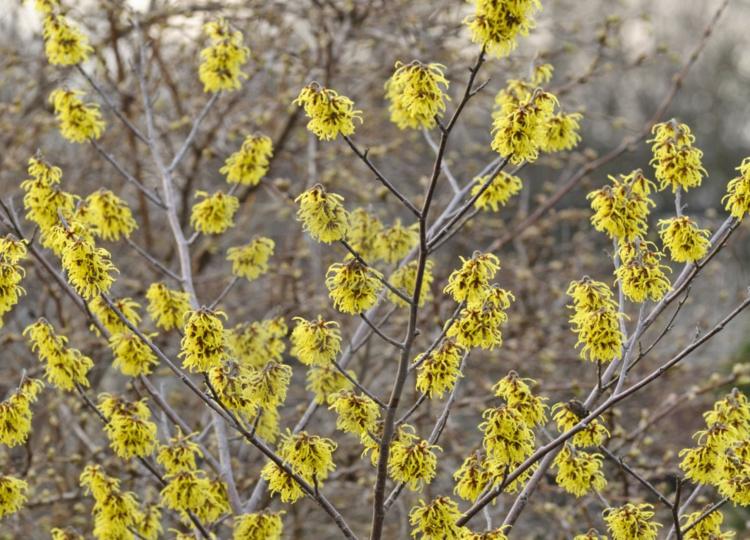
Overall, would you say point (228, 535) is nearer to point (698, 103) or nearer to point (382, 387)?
point (382, 387)

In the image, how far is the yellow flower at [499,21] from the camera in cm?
258

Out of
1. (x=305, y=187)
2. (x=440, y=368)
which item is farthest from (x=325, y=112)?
(x=305, y=187)

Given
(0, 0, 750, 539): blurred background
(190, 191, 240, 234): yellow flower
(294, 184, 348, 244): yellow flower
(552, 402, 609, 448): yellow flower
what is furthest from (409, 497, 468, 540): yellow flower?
(0, 0, 750, 539): blurred background

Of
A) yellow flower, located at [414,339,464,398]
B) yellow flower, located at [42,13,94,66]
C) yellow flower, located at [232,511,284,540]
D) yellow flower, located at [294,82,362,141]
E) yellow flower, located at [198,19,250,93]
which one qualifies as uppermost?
yellow flower, located at [198,19,250,93]

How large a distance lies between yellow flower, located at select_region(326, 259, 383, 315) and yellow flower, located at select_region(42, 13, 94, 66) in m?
1.97

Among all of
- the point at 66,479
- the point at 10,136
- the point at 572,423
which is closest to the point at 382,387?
the point at 66,479

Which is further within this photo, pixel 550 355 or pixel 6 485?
pixel 550 355

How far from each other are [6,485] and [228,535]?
15.8 ft

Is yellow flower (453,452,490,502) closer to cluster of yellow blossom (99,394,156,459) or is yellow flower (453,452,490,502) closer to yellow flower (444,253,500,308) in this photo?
yellow flower (444,253,500,308)

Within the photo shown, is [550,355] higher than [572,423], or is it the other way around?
[550,355]

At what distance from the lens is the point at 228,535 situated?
788cm

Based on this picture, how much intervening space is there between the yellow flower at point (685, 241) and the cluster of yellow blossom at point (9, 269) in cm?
212

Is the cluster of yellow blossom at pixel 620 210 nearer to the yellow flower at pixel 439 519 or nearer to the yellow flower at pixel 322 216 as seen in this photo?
the yellow flower at pixel 322 216

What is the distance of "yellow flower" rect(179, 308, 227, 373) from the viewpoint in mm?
2881
